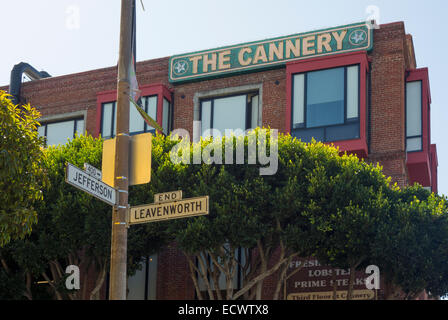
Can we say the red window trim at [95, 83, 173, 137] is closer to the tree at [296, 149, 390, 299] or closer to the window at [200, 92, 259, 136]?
the window at [200, 92, 259, 136]

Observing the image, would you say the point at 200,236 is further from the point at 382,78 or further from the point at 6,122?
the point at 382,78

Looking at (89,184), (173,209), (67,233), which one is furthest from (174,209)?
(67,233)

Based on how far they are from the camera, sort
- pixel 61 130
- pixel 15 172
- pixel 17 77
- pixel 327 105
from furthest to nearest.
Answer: pixel 17 77 < pixel 61 130 < pixel 327 105 < pixel 15 172

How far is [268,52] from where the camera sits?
35125 millimetres

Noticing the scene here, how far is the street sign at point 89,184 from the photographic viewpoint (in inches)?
429

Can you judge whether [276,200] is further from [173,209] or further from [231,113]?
[173,209]

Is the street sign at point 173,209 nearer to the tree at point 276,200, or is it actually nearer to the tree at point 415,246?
the tree at point 276,200

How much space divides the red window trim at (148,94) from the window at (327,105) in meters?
6.70

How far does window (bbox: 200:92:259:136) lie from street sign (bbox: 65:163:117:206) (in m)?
24.0

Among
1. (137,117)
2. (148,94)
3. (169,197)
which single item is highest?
(148,94)

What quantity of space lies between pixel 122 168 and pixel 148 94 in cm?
2562

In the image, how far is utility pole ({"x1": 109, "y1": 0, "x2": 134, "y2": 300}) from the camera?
10.9m
